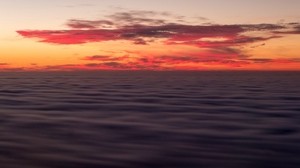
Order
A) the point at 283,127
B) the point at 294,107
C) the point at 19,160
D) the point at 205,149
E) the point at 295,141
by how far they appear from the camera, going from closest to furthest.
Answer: the point at 19,160, the point at 205,149, the point at 295,141, the point at 283,127, the point at 294,107

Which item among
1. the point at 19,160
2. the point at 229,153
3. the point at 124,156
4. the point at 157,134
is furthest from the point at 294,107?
the point at 19,160

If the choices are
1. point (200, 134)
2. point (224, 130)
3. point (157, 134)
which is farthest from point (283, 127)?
point (157, 134)

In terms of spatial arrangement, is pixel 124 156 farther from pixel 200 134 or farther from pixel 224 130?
pixel 224 130

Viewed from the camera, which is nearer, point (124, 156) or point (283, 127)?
point (124, 156)

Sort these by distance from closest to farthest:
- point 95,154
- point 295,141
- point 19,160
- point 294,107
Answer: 1. point 19,160
2. point 95,154
3. point 295,141
4. point 294,107

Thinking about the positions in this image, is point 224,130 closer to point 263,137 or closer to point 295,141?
point 263,137

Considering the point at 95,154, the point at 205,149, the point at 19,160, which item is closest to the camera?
the point at 19,160

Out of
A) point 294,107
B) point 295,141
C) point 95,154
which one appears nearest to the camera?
point 95,154

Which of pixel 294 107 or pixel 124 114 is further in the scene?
pixel 294 107
